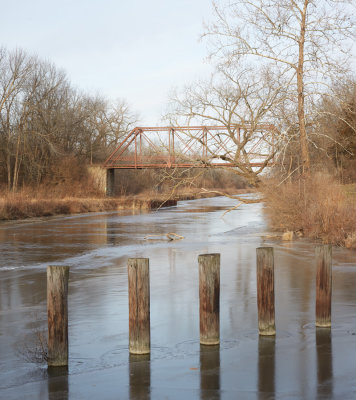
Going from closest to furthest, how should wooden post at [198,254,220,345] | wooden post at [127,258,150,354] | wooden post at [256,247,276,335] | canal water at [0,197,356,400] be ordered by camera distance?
canal water at [0,197,356,400] < wooden post at [127,258,150,354] < wooden post at [198,254,220,345] < wooden post at [256,247,276,335]

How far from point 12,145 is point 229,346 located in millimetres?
49283

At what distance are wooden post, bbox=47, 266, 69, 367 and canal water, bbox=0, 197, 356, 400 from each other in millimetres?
188

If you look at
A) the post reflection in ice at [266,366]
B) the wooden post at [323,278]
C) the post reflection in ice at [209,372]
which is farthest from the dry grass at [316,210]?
the post reflection in ice at [209,372]

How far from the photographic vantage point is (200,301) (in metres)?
7.26

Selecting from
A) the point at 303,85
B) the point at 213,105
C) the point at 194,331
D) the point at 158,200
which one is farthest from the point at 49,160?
the point at 194,331

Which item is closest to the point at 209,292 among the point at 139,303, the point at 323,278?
the point at 139,303

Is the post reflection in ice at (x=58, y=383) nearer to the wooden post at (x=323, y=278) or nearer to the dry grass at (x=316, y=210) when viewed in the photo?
the wooden post at (x=323, y=278)

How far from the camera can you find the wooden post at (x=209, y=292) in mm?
7068

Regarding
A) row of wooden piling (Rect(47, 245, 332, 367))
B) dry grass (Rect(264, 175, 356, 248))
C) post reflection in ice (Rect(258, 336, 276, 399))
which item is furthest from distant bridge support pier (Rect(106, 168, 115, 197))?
post reflection in ice (Rect(258, 336, 276, 399))

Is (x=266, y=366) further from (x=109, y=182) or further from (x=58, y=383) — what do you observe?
(x=109, y=182)

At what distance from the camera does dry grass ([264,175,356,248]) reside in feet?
59.5

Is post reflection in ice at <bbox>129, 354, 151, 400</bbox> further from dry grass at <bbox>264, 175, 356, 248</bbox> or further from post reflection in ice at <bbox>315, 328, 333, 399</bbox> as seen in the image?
dry grass at <bbox>264, 175, 356, 248</bbox>

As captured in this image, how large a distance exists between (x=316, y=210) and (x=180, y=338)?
13140mm

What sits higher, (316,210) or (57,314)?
(316,210)
